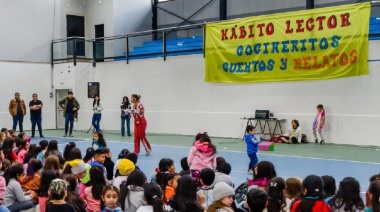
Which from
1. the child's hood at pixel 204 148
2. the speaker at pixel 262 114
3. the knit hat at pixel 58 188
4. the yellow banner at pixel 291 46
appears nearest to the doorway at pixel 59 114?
the yellow banner at pixel 291 46

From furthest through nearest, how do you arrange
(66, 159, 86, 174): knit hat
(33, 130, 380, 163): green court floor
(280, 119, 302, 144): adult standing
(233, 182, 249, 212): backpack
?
(280, 119, 302, 144): adult standing < (33, 130, 380, 163): green court floor < (66, 159, 86, 174): knit hat < (233, 182, 249, 212): backpack

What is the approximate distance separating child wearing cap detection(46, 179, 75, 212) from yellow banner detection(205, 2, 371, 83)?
12125 mm

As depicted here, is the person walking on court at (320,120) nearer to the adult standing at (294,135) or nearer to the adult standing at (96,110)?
the adult standing at (294,135)

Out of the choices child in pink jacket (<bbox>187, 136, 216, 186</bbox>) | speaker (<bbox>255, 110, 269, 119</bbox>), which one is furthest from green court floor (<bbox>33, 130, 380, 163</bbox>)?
child in pink jacket (<bbox>187, 136, 216, 186</bbox>)

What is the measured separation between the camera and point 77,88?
22.3m

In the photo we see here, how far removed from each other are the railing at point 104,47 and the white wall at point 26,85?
0.94 metres

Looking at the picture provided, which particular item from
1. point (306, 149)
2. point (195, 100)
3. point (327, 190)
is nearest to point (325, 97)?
point (306, 149)

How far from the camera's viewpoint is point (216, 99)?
1828 centimetres

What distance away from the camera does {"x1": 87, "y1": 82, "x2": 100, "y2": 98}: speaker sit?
2200 centimetres

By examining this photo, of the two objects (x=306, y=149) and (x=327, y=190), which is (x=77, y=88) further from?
(x=327, y=190)

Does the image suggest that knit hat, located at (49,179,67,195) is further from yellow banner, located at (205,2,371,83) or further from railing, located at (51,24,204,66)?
railing, located at (51,24,204,66)

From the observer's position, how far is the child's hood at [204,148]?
6.87 metres

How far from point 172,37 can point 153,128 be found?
503cm

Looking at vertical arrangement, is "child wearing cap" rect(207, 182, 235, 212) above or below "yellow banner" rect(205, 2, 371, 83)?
below
